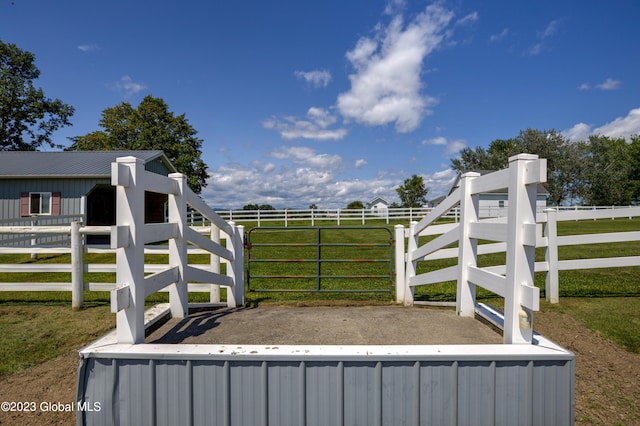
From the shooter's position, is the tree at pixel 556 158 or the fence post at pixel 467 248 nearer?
the fence post at pixel 467 248

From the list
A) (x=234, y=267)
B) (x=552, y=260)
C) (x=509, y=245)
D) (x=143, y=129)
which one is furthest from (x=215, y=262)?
(x=143, y=129)

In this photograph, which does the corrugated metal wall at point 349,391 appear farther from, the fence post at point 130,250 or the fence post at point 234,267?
the fence post at point 234,267

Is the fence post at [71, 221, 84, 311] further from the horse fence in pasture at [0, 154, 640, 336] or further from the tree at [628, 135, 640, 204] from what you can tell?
the tree at [628, 135, 640, 204]

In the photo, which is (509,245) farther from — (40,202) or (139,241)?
(40,202)

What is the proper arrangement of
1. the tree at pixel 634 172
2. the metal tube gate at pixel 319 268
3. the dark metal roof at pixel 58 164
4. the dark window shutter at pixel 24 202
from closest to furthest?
the metal tube gate at pixel 319 268
the dark metal roof at pixel 58 164
the dark window shutter at pixel 24 202
the tree at pixel 634 172

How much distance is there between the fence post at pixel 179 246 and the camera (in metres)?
3.11

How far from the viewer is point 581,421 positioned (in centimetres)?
271

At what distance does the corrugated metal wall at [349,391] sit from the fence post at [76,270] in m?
3.83

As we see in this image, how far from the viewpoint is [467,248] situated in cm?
336

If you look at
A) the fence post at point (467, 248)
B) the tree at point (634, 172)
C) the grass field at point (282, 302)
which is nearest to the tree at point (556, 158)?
the tree at point (634, 172)

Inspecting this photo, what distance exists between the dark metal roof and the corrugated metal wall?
14486mm

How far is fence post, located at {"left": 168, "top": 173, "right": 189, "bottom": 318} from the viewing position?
3105 mm

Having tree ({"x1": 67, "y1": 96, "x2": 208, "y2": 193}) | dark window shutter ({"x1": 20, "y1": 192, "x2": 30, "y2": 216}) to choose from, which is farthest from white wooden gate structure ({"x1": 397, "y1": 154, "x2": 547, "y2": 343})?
tree ({"x1": 67, "y1": 96, "x2": 208, "y2": 193})

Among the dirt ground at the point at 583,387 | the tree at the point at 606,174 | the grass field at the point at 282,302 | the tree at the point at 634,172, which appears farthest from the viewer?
the tree at the point at 634,172
